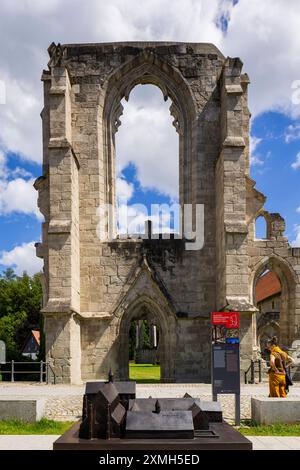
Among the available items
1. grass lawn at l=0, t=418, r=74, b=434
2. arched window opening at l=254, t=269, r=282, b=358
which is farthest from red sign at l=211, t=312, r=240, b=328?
arched window opening at l=254, t=269, r=282, b=358


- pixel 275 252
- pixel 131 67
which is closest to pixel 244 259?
pixel 275 252

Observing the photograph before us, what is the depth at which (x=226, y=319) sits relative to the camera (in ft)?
35.4

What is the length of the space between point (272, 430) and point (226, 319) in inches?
97.7

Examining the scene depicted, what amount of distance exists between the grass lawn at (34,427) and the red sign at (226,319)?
317 centimetres

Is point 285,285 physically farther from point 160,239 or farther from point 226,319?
point 226,319

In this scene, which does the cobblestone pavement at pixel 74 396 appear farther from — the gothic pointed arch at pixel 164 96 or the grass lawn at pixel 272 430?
the gothic pointed arch at pixel 164 96

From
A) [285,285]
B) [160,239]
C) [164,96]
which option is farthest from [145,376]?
[164,96]

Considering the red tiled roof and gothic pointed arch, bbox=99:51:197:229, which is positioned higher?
gothic pointed arch, bbox=99:51:197:229

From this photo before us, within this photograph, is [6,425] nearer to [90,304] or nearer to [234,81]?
[90,304]

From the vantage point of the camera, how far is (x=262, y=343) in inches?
1366

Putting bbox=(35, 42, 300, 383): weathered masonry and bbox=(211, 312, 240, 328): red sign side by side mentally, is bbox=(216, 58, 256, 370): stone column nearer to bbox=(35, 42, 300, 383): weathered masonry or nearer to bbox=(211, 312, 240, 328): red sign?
bbox=(35, 42, 300, 383): weathered masonry

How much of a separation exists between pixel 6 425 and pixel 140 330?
33.3 m

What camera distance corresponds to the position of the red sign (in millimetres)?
10703

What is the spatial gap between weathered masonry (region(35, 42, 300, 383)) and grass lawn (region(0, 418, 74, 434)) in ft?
26.7
